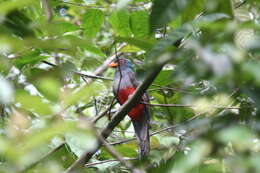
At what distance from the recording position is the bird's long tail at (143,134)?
3.06 metres

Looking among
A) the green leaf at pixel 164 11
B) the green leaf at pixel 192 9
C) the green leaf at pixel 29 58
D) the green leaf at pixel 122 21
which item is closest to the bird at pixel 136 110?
the green leaf at pixel 122 21

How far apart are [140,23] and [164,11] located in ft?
3.68

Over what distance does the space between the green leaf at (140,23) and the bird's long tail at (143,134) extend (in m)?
0.62

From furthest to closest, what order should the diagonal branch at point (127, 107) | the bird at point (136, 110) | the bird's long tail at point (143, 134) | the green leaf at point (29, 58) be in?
the bird at point (136, 110) < the bird's long tail at point (143, 134) < the green leaf at point (29, 58) < the diagonal branch at point (127, 107)

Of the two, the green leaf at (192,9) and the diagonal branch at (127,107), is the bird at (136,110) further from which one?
the green leaf at (192,9)

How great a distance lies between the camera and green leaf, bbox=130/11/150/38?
242 centimetres

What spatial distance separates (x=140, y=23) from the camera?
2447 mm

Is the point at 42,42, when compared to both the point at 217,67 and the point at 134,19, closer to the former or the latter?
the point at 217,67

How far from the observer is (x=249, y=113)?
146cm

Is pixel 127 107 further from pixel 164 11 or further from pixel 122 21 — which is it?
pixel 164 11

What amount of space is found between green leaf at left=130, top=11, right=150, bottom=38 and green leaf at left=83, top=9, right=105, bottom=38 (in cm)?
29

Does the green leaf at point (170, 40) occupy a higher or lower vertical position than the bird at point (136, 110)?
higher

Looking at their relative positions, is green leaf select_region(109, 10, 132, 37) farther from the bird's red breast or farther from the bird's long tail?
the bird's red breast

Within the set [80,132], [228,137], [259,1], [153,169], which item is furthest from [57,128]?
[153,169]
